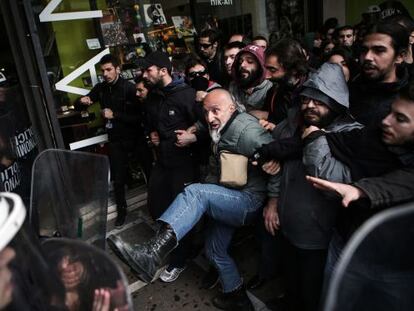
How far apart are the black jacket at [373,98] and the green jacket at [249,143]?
573mm

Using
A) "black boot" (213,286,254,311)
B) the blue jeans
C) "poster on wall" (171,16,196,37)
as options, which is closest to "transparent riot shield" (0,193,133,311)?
the blue jeans

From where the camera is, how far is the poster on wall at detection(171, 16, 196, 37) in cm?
507

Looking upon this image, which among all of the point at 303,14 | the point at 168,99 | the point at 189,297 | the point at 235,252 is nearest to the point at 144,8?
the point at 168,99

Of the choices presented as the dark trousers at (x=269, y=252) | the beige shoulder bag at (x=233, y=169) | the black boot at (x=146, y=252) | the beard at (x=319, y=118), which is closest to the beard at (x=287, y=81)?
the beard at (x=319, y=118)

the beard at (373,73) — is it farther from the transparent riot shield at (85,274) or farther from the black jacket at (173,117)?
the transparent riot shield at (85,274)

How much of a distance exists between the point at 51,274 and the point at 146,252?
957mm

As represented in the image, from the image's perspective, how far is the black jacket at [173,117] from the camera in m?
3.06

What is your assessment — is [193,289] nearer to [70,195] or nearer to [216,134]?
[216,134]

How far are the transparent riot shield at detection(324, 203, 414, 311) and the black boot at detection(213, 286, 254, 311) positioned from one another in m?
1.67

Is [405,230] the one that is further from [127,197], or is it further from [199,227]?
[127,197]

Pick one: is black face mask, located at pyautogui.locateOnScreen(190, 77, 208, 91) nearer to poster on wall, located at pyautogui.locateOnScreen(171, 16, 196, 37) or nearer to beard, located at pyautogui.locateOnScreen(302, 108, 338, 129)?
beard, located at pyautogui.locateOnScreen(302, 108, 338, 129)

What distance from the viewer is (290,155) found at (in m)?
2.01

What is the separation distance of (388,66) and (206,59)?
8.72ft

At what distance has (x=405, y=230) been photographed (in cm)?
92
